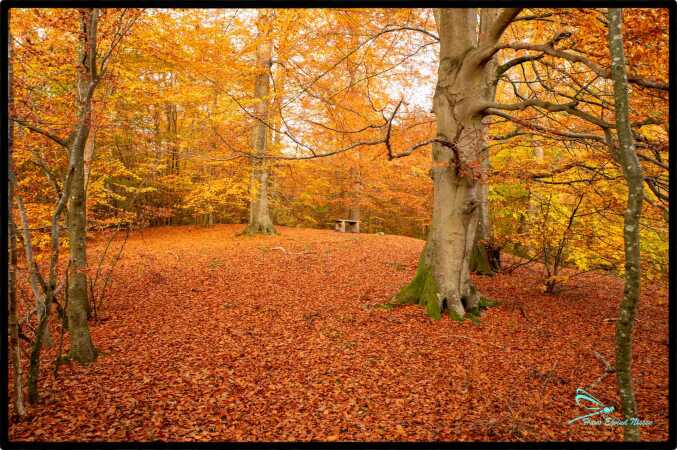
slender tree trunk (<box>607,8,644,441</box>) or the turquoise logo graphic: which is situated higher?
slender tree trunk (<box>607,8,644,441</box>)

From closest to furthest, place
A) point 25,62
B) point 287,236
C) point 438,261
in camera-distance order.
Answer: point 25,62
point 438,261
point 287,236

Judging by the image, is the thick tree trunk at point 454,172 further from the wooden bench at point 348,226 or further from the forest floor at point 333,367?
the wooden bench at point 348,226

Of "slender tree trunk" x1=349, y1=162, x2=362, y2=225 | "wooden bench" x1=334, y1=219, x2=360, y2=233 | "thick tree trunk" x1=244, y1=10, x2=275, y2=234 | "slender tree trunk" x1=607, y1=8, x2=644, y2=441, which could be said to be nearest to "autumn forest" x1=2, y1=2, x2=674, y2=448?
"slender tree trunk" x1=607, y1=8, x2=644, y2=441

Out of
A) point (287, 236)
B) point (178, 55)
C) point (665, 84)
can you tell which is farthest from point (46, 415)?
point (287, 236)

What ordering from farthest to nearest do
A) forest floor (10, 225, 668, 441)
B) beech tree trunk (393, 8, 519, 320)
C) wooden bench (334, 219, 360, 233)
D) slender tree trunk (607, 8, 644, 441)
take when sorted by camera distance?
wooden bench (334, 219, 360, 233) < beech tree trunk (393, 8, 519, 320) < forest floor (10, 225, 668, 441) < slender tree trunk (607, 8, 644, 441)

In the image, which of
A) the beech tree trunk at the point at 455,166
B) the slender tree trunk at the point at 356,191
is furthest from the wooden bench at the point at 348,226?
the beech tree trunk at the point at 455,166

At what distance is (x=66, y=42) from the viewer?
466 centimetres

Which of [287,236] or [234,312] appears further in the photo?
[287,236]

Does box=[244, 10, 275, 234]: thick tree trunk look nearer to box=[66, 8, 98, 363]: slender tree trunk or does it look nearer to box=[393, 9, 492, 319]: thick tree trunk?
box=[393, 9, 492, 319]: thick tree trunk

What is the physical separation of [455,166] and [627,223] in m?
3.04

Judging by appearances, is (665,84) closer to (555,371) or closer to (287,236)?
(555,371)

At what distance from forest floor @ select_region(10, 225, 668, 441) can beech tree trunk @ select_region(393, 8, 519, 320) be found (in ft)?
1.69

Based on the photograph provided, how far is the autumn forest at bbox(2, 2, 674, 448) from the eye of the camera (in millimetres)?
3156
